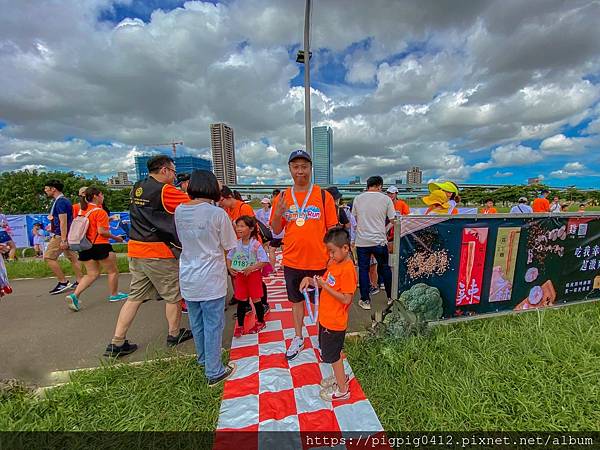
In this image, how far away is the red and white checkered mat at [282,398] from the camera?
183 centimetres

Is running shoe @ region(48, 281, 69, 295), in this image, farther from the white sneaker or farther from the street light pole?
the street light pole

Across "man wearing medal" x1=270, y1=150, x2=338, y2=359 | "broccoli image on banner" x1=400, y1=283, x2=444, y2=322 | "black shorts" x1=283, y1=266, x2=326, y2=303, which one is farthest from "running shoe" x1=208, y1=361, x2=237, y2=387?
"broccoli image on banner" x1=400, y1=283, x2=444, y2=322

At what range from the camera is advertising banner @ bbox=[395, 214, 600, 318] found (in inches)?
110

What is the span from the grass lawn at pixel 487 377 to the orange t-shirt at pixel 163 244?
2127 mm

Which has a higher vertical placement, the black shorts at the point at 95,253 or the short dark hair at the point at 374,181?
the short dark hair at the point at 374,181

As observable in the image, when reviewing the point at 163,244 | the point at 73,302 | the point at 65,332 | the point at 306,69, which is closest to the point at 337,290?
the point at 163,244

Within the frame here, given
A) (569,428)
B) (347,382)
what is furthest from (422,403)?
(569,428)

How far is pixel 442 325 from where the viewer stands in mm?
2861

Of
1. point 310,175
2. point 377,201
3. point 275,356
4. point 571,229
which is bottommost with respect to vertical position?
point 275,356

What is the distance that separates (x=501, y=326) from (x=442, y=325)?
26.4 inches

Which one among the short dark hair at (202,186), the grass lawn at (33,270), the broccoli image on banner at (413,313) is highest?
→ the short dark hair at (202,186)

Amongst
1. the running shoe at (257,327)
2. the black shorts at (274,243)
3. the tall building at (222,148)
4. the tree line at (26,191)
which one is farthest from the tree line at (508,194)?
the tree line at (26,191)

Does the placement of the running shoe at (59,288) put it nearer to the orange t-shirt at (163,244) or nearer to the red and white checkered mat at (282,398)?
the orange t-shirt at (163,244)

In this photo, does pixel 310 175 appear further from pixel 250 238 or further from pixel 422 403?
pixel 422 403
